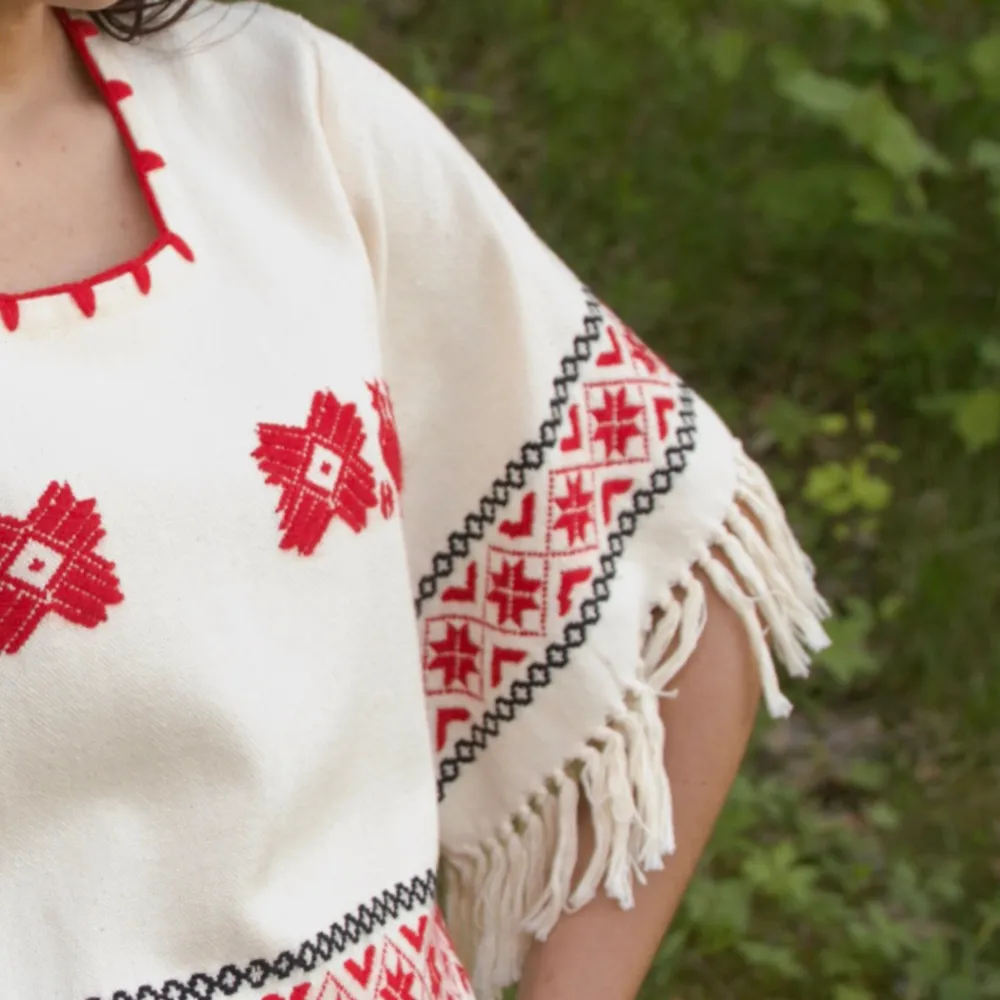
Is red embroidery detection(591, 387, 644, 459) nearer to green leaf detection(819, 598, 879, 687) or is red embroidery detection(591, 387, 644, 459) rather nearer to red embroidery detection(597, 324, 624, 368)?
red embroidery detection(597, 324, 624, 368)

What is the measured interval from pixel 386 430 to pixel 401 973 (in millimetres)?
353

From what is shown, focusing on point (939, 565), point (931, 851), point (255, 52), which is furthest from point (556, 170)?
point (255, 52)

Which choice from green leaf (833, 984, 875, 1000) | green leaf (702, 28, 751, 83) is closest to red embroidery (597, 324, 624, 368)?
green leaf (833, 984, 875, 1000)

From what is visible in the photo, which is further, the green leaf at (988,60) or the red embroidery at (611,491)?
the green leaf at (988,60)

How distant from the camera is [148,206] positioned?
0.92m

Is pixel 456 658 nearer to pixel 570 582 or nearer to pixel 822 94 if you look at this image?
pixel 570 582

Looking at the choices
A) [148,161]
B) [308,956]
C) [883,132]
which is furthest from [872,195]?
[308,956]

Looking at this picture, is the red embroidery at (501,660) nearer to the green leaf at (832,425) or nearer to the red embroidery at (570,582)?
the red embroidery at (570,582)

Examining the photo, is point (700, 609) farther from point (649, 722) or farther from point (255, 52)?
point (255, 52)

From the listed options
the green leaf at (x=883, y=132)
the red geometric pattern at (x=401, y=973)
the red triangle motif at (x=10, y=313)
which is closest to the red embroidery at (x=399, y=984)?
the red geometric pattern at (x=401, y=973)

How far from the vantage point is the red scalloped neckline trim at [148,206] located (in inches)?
32.8

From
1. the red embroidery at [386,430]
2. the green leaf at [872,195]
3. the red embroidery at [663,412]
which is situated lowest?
the green leaf at [872,195]

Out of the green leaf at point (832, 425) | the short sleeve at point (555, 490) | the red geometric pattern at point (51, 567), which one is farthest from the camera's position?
the green leaf at point (832, 425)

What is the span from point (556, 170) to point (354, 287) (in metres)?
1.46
